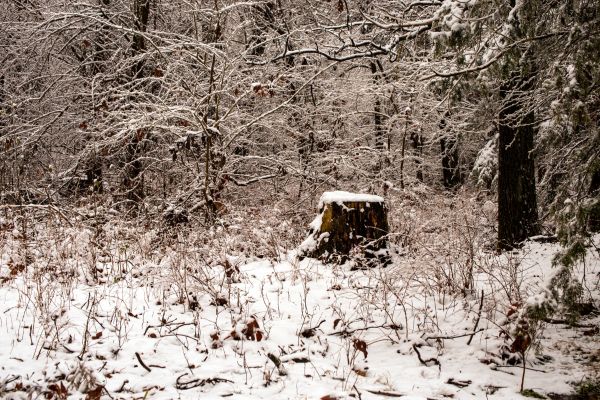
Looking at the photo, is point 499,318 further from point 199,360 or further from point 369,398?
point 199,360

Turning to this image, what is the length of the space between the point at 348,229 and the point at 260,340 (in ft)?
9.19

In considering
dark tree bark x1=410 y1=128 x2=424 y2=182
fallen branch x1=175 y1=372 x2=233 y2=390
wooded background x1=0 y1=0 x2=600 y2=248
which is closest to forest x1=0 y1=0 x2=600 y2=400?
fallen branch x1=175 y1=372 x2=233 y2=390

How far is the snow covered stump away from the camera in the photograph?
650 centimetres

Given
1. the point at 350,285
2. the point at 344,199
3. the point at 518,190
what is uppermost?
the point at 518,190

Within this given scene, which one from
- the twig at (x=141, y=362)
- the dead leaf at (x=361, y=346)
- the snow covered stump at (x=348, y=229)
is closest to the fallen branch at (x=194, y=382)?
the twig at (x=141, y=362)

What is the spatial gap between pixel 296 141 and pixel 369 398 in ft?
30.6

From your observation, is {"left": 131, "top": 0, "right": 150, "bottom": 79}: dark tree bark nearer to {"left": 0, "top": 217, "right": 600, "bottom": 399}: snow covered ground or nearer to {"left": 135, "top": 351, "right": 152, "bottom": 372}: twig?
{"left": 0, "top": 217, "right": 600, "bottom": 399}: snow covered ground

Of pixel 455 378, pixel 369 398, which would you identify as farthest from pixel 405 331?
pixel 369 398

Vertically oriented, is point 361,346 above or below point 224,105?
below

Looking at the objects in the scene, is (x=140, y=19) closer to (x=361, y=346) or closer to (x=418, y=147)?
(x=361, y=346)

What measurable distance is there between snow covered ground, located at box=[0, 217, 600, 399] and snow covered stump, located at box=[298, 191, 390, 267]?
78 cm

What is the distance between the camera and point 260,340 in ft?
13.4

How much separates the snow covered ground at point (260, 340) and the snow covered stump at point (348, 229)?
0.78 metres

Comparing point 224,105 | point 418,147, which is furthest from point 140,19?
point 418,147
